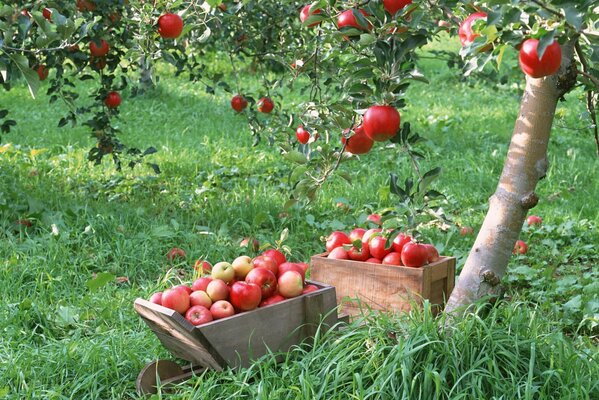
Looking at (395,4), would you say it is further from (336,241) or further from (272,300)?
(336,241)

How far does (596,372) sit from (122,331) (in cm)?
160

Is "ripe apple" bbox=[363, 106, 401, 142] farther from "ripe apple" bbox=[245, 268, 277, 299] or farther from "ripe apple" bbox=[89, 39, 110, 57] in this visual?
"ripe apple" bbox=[89, 39, 110, 57]

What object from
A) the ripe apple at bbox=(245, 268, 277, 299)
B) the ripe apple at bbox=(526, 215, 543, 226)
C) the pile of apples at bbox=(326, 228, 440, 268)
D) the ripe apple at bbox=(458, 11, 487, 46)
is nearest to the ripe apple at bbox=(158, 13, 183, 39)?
the pile of apples at bbox=(326, 228, 440, 268)

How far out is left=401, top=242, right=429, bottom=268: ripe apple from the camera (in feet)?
9.27

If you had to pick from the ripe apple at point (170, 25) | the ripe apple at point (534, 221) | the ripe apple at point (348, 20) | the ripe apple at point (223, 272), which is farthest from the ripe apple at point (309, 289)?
the ripe apple at point (534, 221)

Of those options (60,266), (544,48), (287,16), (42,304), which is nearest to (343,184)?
(287,16)

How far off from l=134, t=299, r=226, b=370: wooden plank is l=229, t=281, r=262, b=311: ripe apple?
0.17 m

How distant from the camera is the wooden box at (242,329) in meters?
2.46

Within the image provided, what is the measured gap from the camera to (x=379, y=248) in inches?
117

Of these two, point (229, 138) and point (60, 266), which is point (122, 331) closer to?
point (60, 266)

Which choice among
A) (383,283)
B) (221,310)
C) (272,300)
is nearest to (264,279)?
(272,300)

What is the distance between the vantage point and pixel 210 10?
3094 mm

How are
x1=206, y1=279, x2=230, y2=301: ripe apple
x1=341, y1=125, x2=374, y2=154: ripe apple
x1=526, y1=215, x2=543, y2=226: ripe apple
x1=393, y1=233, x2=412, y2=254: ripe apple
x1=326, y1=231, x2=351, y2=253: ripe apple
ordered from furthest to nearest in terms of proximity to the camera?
1. x1=526, y1=215, x2=543, y2=226: ripe apple
2. x1=326, y1=231, x2=351, y2=253: ripe apple
3. x1=393, y1=233, x2=412, y2=254: ripe apple
4. x1=206, y1=279, x2=230, y2=301: ripe apple
5. x1=341, y1=125, x2=374, y2=154: ripe apple

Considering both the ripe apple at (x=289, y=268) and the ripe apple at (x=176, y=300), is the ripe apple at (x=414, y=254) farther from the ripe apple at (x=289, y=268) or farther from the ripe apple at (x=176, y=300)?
the ripe apple at (x=176, y=300)
